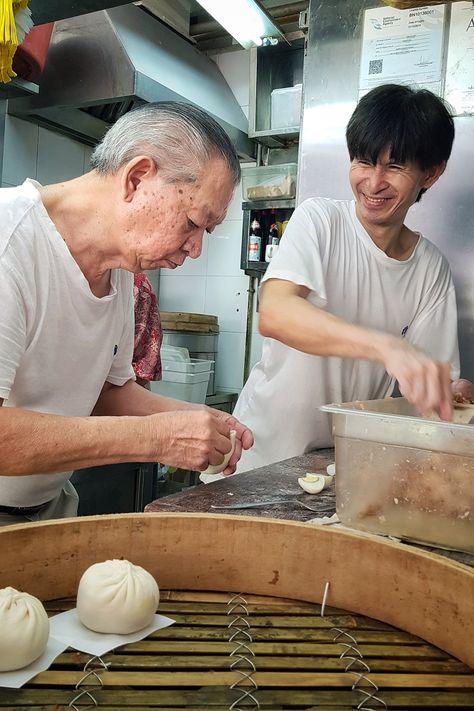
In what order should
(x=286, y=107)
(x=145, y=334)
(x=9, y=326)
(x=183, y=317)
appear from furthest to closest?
1. (x=183, y=317)
2. (x=286, y=107)
3. (x=145, y=334)
4. (x=9, y=326)

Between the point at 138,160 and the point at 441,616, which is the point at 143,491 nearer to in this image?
the point at 138,160

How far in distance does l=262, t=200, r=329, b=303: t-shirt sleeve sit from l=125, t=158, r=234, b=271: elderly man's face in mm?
376

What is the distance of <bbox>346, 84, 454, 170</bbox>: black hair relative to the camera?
154 cm

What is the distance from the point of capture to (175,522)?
0.92 m

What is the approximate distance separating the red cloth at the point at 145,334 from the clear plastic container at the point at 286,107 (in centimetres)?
151

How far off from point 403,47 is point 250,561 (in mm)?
Answer: 2149

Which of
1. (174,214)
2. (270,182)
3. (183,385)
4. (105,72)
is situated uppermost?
(105,72)

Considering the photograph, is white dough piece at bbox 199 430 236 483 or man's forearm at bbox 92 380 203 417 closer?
white dough piece at bbox 199 430 236 483

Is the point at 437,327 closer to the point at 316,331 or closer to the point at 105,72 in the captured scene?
the point at 316,331

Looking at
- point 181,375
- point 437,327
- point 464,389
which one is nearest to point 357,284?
point 437,327

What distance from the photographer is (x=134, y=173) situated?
3.84 feet

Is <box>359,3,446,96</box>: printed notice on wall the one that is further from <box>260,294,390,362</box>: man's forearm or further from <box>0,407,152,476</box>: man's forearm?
<box>0,407,152,476</box>: man's forearm

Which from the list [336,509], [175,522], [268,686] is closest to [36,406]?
[175,522]

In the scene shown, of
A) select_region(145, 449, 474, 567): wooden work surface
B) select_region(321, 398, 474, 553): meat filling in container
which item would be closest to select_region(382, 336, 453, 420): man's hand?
select_region(321, 398, 474, 553): meat filling in container
